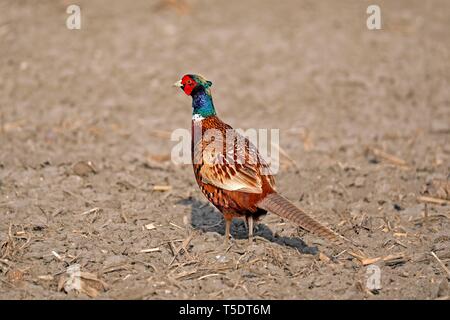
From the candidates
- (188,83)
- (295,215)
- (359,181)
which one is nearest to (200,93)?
(188,83)

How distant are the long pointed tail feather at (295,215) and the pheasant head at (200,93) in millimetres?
908

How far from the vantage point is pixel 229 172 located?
16.7 feet

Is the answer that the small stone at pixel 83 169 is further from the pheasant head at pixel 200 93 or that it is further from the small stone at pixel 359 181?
the small stone at pixel 359 181

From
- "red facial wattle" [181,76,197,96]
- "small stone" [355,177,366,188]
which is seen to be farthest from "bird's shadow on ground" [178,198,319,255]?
"small stone" [355,177,366,188]

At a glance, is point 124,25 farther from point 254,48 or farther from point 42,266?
point 42,266

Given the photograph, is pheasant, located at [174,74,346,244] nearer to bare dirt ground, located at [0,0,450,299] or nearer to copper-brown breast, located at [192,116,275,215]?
copper-brown breast, located at [192,116,275,215]

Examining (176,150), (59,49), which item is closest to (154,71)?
(59,49)

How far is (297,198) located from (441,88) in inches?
162

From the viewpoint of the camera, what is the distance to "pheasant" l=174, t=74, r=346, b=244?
198 inches

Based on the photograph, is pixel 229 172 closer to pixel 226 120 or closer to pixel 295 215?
pixel 295 215

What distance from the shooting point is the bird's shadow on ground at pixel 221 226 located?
17.8 ft

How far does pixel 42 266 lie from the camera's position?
492cm
